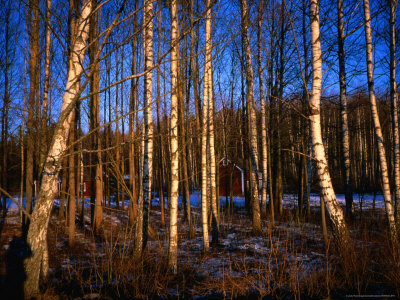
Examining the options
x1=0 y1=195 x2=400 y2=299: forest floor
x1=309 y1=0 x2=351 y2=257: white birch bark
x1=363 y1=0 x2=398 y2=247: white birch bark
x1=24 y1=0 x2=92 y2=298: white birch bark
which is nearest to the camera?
x1=24 y1=0 x2=92 y2=298: white birch bark

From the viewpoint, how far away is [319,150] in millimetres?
4465

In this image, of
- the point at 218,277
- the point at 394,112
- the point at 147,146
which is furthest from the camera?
the point at 394,112

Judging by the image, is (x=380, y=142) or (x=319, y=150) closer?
(x=319, y=150)

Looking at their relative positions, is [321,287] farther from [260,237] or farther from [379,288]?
[260,237]

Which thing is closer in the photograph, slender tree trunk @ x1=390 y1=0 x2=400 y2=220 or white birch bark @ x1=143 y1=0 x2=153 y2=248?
white birch bark @ x1=143 y1=0 x2=153 y2=248

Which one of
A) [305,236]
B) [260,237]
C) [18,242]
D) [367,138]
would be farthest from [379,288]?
[367,138]

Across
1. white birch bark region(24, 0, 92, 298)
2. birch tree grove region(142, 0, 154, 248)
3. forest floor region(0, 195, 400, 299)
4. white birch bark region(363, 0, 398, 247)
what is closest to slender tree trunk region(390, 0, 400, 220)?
white birch bark region(363, 0, 398, 247)

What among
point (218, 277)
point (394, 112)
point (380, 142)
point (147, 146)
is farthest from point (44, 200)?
point (394, 112)

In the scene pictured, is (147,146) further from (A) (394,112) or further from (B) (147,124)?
(A) (394,112)

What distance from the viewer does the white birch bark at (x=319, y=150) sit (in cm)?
420

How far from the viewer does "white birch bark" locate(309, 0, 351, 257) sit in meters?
4.20

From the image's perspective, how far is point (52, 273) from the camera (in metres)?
4.58

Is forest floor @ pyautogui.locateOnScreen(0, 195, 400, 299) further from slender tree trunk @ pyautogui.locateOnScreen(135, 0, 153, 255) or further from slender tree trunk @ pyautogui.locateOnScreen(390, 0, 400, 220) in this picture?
slender tree trunk @ pyautogui.locateOnScreen(390, 0, 400, 220)

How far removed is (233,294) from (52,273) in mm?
3560
